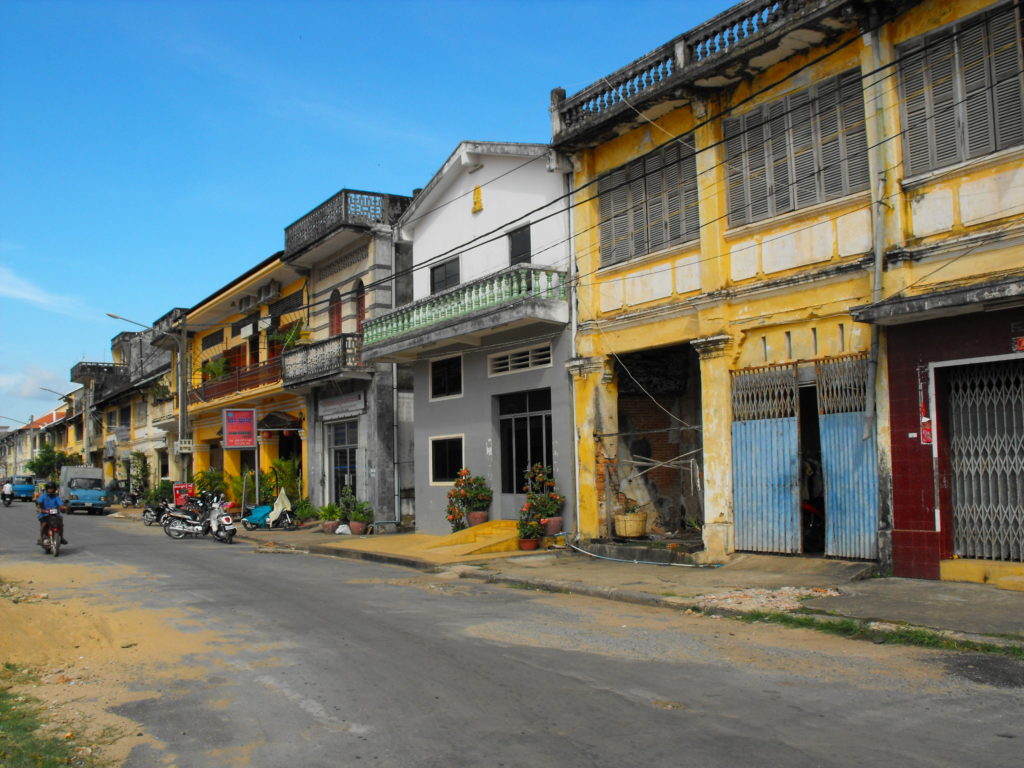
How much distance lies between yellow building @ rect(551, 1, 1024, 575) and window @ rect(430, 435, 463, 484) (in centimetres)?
505

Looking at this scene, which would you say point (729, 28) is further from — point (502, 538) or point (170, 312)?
point (170, 312)

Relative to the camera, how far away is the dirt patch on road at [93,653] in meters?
6.12

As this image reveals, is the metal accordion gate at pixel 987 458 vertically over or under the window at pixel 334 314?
under

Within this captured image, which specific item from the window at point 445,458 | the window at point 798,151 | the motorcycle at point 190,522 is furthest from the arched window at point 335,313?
the window at point 798,151

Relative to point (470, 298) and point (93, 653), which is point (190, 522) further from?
point (93, 653)

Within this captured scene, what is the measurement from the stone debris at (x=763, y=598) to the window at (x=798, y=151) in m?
5.74

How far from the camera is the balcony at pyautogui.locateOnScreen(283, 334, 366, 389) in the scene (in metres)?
24.8

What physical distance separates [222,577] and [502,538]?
5896 millimetres

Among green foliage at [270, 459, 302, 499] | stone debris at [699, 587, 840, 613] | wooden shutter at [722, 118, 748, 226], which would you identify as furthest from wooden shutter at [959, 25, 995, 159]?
green foliage at [270, 459, 302, 499]

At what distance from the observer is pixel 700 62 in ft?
46.0

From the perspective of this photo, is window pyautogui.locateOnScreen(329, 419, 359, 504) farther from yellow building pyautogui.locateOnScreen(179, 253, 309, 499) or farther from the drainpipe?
the drainpipe

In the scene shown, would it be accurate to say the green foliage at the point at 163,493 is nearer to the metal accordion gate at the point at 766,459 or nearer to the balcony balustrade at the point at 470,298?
the balcony balustrade at the point at 470,298

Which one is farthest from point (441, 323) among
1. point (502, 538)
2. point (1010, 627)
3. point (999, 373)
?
point (1010, 627)

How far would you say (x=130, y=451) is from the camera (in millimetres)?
52219
